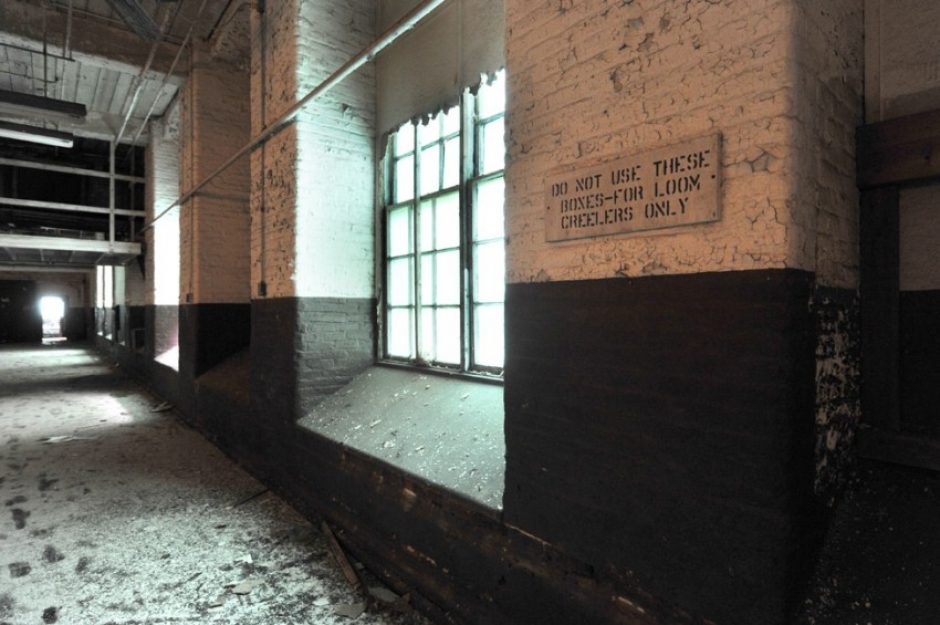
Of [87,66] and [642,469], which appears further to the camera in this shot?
[87,66]

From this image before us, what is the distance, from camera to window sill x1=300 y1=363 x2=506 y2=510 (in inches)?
101

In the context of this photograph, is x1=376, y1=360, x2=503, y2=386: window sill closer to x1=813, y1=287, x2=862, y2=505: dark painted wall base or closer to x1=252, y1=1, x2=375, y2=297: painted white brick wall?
x1=252, y1=1, x2=375, y2=297: painted white brick wall

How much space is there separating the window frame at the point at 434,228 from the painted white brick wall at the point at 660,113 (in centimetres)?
75

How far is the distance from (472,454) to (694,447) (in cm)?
130

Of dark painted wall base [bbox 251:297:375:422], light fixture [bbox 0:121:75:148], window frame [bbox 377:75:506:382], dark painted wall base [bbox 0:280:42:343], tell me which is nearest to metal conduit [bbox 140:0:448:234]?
window frame [bbox 377:75:506:382]

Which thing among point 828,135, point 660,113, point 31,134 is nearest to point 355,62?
point 660,113

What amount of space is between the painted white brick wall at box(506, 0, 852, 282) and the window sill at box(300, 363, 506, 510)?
38.6 inches

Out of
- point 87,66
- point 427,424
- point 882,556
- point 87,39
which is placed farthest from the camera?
point 87,66

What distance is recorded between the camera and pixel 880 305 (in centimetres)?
179

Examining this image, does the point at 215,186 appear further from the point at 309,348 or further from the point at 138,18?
the point at 309,348

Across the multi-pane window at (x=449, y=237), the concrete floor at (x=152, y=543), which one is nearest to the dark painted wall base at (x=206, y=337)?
the concrete floor at (x=152, y=543)

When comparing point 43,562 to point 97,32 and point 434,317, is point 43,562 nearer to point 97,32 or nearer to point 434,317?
point 434,317

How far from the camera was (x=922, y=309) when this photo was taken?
5.56ft

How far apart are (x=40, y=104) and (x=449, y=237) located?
4830mm
